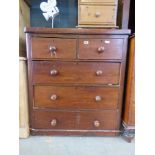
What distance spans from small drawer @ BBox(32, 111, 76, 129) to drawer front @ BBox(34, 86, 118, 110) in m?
0.06

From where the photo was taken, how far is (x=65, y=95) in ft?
4.18

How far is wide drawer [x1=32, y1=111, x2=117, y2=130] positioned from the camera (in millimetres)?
1291

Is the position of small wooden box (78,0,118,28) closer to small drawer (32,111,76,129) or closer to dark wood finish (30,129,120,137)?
small drawer (32,111,76,129)

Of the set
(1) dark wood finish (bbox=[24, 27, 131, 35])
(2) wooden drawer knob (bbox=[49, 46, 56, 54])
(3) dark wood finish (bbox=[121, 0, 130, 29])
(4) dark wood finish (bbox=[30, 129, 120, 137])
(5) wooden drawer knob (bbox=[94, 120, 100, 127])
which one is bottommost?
(4) dark wood finish (bbox=[30, 129, 120, 137])

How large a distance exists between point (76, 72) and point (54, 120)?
1.35ft

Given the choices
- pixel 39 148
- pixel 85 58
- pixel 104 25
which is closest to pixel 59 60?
pixel 85 58

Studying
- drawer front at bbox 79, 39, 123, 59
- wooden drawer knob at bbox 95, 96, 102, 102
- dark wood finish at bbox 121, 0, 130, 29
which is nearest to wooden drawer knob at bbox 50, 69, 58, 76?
drawer front at bbox 79, 39, 123, 59

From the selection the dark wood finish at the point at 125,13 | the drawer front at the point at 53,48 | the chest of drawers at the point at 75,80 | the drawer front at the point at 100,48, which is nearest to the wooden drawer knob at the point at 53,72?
the chest of drawers at the point at 75,80

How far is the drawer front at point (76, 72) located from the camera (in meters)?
1.23
